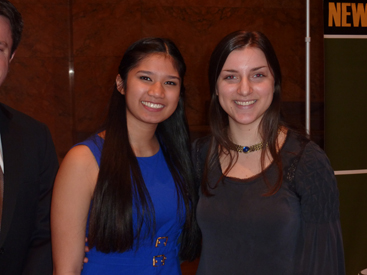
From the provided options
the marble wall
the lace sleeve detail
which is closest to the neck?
the lace sleeve detail

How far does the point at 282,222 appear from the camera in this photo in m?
1.77

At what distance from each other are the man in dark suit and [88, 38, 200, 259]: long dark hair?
226 mm

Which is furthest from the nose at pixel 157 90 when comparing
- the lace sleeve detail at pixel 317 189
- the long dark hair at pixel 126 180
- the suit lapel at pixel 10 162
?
the lace sleeve detail at pixel 317 189

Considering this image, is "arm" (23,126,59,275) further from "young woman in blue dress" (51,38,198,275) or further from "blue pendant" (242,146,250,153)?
"blue pendant" (242,146,250,153)

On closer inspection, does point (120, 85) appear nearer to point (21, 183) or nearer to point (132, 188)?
point (132, 188)

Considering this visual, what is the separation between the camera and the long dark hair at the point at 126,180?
1.93m

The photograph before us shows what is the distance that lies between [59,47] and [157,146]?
3.86 m

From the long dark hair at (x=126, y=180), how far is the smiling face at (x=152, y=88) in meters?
0.04

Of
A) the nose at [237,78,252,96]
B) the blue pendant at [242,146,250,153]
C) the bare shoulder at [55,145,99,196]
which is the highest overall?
the nose at [237,78,252,96]

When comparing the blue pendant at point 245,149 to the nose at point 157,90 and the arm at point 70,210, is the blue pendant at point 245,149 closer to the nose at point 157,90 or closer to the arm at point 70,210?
the nose at point 157,90

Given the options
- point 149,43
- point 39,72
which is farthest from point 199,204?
point 39,72

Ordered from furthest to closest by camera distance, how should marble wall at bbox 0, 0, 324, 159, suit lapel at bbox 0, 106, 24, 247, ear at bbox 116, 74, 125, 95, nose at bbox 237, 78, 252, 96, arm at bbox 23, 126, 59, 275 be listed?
marble wall at bbox 0, 0, 324, 159 < ear at bbox 116, 74, 125, 95 < nose at bbox 237, 78, 252, 96 < arm at bbox 23, 126, 59, 275 < suit lapel at bbox 0, 106, 24, 247

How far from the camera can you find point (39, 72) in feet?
18.4

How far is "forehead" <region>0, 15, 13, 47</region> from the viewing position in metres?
1.68
